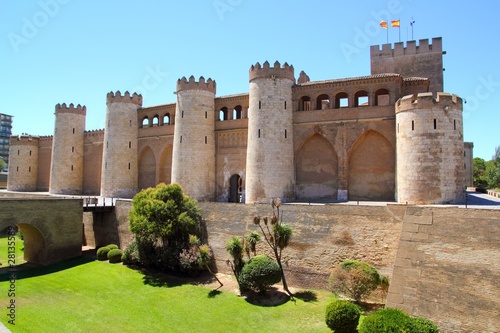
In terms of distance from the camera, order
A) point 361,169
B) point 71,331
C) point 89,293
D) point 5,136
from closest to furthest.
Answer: point 71,331 < point 89,293 < point 361,169 < point 5,136

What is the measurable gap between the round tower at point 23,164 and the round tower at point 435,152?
143ft

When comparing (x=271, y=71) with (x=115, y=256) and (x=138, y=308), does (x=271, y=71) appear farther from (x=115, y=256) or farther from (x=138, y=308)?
(x=138, y=308)

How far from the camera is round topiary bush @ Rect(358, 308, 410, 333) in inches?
479

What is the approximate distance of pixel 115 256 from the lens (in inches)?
982

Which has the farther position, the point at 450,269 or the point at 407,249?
the point at 407,249

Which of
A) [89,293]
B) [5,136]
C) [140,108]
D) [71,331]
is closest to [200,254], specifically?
[89,293]

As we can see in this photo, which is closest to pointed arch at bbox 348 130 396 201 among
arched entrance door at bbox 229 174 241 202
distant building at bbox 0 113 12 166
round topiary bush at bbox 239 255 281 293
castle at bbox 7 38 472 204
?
castle at bbox 7 38 472 204

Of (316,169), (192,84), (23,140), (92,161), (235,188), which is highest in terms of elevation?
(192,84)

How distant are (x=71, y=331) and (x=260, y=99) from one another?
61.9 ft

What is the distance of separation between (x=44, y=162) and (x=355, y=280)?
43193 millimetres

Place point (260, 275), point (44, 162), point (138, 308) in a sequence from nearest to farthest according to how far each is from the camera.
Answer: point (138, 308) → point (260, 275) → point (44, 162)

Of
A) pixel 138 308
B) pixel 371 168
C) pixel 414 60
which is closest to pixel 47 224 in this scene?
pixel 138 308

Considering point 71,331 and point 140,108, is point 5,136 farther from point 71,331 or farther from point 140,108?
point 71,331

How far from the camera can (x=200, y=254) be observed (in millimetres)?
21406
